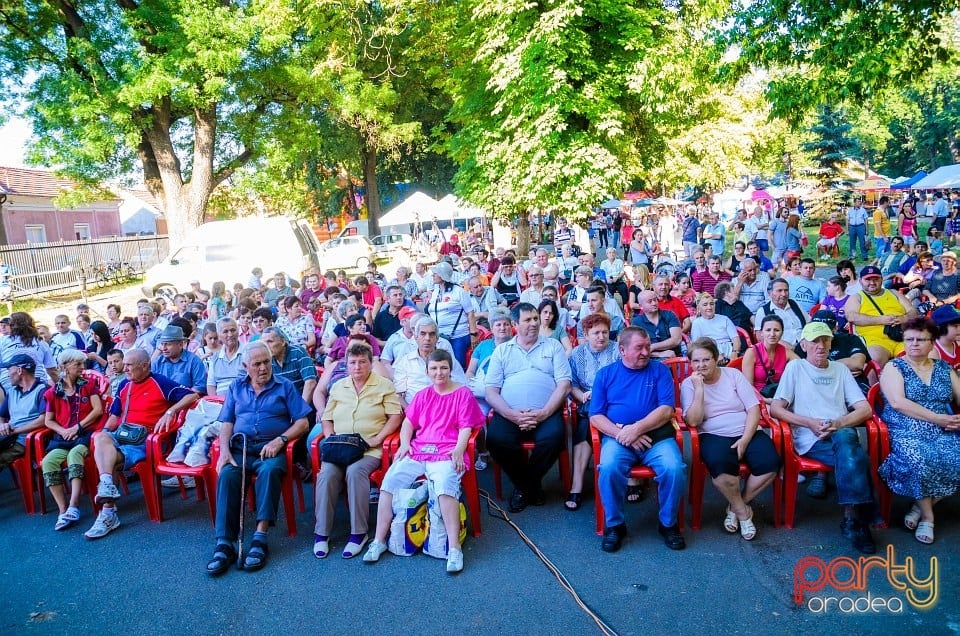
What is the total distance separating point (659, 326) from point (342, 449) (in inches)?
144

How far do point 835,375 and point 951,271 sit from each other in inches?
215

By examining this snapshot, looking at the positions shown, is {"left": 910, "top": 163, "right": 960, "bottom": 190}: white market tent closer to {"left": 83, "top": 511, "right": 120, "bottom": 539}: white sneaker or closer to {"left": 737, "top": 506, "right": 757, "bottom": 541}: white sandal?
{"left": 737, "top": 506, "right": 757, "bottom": 541}: white sandal

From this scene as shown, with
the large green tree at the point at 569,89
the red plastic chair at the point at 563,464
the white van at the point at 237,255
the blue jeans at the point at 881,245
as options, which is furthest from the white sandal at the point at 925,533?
the blue jeans at the point at 881,245

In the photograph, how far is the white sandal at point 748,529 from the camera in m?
4.28

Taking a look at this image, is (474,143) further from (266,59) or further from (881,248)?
(881,248)

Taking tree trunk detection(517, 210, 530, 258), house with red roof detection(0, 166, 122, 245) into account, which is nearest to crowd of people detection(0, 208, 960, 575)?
tree trunk detection(517, 210, 530, 258)

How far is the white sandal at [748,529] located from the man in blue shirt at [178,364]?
14.8ft

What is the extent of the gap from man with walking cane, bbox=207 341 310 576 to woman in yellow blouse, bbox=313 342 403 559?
0.27 m

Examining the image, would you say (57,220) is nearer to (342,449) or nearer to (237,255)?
(237,255)

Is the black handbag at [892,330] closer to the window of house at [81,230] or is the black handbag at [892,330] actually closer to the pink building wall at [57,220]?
the pink building wall at [57,220]

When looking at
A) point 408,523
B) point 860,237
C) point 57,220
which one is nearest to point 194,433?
point 408,523

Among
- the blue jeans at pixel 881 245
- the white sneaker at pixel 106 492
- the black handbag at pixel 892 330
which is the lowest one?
the white sneaker at pixel 106 492

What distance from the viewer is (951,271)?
8.56m

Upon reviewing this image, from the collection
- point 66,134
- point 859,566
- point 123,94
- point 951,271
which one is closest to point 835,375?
point 859,566
